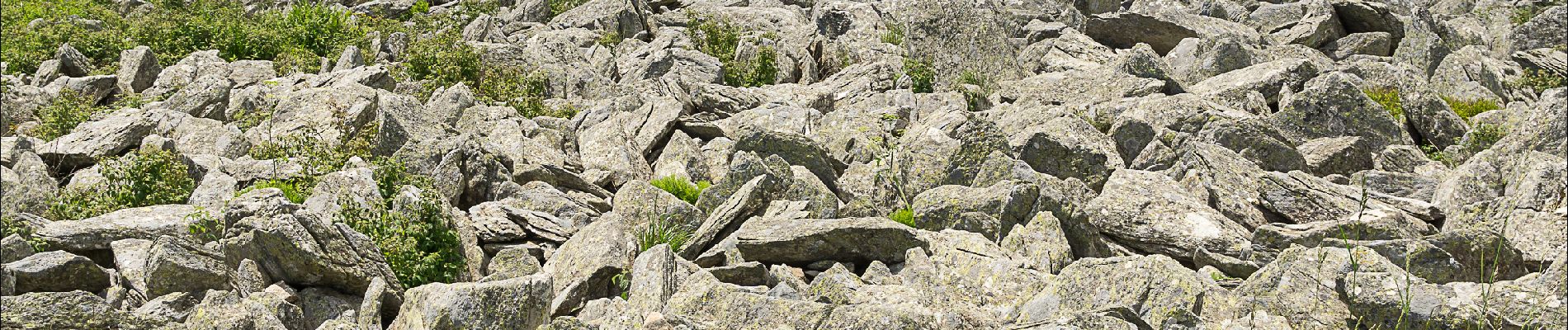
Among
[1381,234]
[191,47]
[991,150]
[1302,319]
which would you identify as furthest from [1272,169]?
[191,47]

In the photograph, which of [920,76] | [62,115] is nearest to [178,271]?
[62,115]

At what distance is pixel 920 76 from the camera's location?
1716 centimetres

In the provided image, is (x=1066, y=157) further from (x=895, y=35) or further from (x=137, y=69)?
(x=137, y=69)

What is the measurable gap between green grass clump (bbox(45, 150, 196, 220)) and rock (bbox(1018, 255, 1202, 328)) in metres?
9.24

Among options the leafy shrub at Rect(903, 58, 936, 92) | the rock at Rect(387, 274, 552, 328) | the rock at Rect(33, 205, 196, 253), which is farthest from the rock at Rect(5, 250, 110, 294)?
the leafy shrub at Rect(903, 58, 936, 92)

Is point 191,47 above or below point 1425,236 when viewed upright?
below

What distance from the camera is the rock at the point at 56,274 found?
9.06m

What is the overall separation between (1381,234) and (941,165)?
14.4 ft

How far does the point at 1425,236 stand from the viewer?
409 inches

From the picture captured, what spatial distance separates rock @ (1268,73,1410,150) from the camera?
44.7ft

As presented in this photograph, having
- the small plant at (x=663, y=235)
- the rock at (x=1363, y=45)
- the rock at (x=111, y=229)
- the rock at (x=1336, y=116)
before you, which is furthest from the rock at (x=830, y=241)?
the rock at (x=1363, y=45)

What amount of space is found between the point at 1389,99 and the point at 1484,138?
6.66ft

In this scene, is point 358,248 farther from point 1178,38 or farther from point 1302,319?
point 1178,38

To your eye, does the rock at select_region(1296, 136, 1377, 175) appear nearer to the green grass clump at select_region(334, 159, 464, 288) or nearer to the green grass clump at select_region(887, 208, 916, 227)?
the green grass clump at select_region(887, 208, 916, 227)
